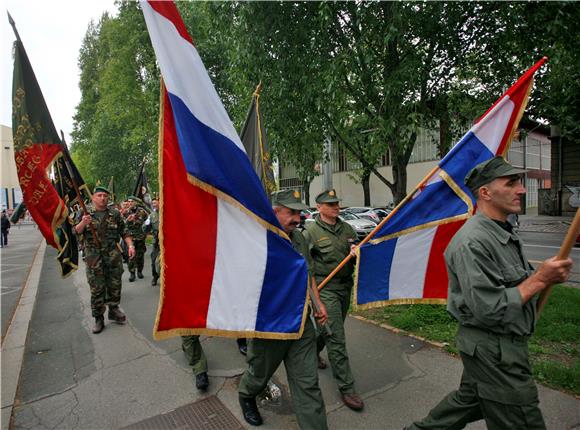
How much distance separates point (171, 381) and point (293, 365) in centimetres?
186

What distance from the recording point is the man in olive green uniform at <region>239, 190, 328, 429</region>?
8.55 ft

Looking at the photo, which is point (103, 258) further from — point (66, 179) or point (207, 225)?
point (207, 225)

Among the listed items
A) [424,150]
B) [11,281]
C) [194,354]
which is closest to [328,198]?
[194,354]

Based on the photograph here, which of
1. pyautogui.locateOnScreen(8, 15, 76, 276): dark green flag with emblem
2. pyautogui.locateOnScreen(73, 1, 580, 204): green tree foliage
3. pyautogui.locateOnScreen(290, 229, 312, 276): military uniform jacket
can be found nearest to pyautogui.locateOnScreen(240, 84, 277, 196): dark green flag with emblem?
pyautogui.locateOnScreen(73, 1, 580, 204): green tree foliage

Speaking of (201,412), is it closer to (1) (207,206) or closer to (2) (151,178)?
(1) (207,206)

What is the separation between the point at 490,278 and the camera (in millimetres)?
2020

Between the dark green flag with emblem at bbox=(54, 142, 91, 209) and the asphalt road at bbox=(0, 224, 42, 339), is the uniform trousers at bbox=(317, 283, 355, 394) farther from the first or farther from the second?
the asphalt road at bbox=(0, 224, 42, 339)

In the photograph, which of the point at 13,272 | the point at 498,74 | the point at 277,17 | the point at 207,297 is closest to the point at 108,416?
the point at 207,297

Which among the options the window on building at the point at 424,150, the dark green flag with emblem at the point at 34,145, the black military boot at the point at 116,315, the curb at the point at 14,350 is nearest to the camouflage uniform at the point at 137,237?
the curb at the point at 14,350

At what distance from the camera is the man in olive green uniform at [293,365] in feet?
8.55

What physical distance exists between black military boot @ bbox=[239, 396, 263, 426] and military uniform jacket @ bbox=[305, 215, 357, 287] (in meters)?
1.29

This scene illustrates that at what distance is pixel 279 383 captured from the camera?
3869 mm

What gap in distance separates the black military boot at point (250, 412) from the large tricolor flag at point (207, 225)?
2.92 feet

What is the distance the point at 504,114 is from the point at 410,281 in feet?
5.47
